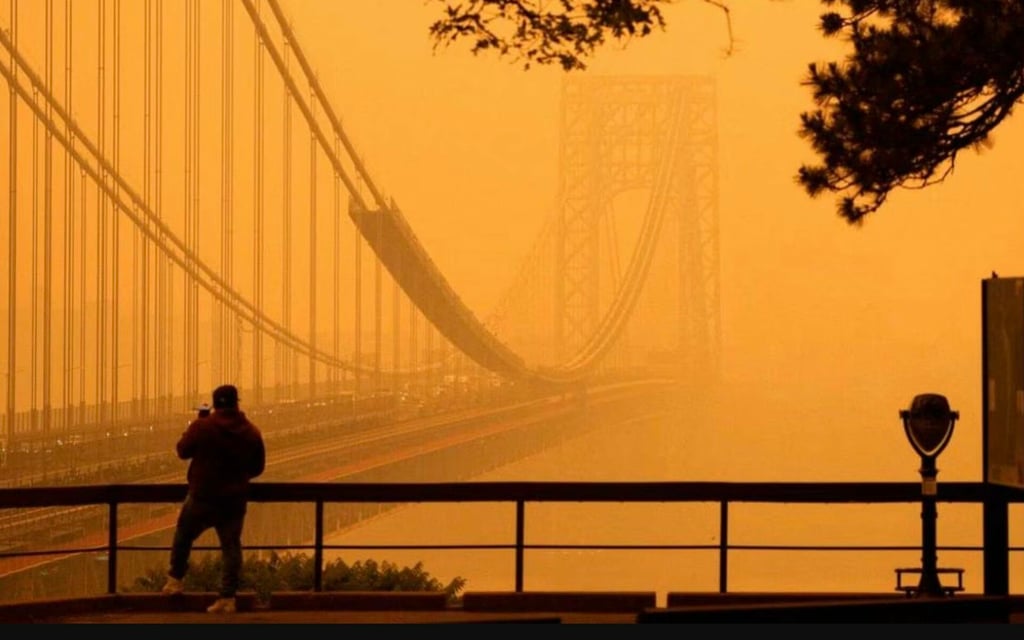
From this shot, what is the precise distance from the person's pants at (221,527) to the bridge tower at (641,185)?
159ft

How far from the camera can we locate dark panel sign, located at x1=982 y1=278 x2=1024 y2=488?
9.27m

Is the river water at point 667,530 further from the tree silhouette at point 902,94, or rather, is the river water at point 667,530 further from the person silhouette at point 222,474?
the person silhouette at point 222,474

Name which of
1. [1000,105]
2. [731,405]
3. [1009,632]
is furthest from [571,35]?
[731,405]

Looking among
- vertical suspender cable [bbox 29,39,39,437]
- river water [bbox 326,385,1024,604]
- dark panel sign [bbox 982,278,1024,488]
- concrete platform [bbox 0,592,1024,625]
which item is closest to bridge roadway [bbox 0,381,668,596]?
river water [bbox 326,385,1024,604]

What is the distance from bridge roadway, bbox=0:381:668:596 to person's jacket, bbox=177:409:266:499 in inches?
323

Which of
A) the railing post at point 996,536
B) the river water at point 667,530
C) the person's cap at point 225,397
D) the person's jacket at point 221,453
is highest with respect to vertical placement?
the person's cap at point 225,397

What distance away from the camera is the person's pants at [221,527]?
31.7ft

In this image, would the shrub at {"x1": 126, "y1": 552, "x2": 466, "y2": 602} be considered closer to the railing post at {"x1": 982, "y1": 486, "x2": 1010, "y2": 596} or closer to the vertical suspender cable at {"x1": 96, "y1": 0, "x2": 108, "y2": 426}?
the railing post at {"x1": 982, "y1": 486, "x2": 1010, "y2": 596}

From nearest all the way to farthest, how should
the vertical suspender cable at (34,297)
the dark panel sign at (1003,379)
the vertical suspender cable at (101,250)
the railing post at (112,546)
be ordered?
1. the dark panel sign at (1003,379)
2. the railing post at (112,546)
3. the vertical suspender cable at (34,297)
4. the vertical suspender cable at (101,250)

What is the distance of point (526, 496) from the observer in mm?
10523

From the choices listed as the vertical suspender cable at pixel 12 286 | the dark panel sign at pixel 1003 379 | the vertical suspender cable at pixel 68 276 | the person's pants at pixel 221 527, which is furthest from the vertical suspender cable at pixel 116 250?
the dark panel sign at pixel 1003 379

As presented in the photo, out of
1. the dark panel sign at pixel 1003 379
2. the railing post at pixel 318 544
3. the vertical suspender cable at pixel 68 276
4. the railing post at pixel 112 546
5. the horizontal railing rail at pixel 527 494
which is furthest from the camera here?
the vertical suspender cable at pixel 68 276

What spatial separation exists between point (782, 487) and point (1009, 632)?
4.45 meters

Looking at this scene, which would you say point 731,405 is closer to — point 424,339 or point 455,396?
point 424,339
